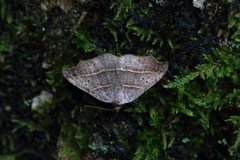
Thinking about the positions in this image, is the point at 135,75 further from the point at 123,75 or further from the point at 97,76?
the point at 97,76

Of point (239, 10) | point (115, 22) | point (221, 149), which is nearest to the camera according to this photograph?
point (239, 10)

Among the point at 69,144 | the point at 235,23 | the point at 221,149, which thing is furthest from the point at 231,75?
the point at 69,144

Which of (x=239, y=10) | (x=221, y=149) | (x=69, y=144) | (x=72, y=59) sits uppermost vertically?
(x=239, y=10)

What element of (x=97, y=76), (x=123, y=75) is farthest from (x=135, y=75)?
(x=97, y=76)

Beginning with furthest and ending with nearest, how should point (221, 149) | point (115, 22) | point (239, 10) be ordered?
point (221, 149) < point (115, 22) < point (239, 10)

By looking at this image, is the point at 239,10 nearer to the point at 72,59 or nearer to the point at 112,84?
the point at 112,84
